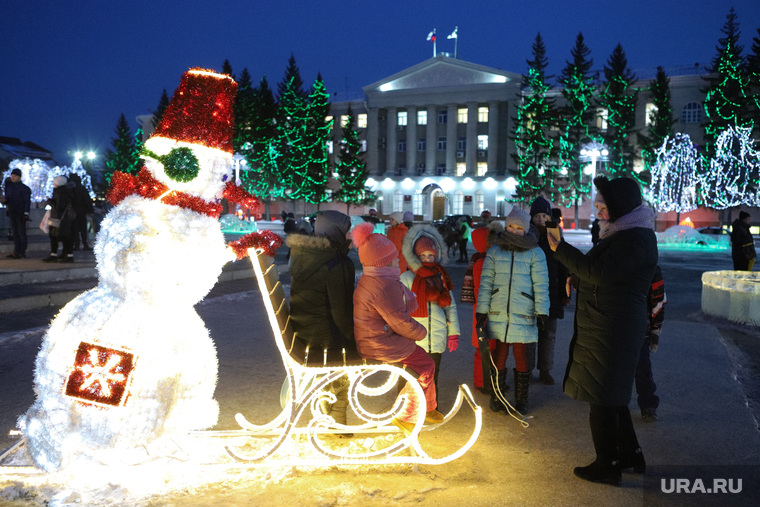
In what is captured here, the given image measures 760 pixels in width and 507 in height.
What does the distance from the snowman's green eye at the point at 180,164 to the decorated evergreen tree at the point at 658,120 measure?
176 feet

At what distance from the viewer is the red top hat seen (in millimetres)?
3752

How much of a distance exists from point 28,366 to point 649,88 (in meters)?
56.1

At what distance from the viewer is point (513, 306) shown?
525 cm

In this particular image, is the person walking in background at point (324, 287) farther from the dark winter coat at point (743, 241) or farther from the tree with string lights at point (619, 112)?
the tree with string lights at point (619, 112)

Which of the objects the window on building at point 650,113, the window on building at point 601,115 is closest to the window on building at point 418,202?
the window on building at point 601,115

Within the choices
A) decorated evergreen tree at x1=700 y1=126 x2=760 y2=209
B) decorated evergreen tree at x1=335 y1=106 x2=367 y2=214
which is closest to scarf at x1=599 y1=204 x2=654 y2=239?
decorated evergreen tree at x1=700 y1=126 x2=760 y2=209

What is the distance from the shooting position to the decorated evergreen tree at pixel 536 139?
53.3m

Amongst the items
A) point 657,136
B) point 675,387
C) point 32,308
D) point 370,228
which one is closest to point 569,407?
point 675,387

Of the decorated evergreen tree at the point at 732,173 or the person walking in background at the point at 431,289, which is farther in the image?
the decorated evergreen tree at the point at 732,173

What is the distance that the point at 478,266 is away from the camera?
5.91m

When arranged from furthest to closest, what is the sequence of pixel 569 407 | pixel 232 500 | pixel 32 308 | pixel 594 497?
1. pixel 32 308
2. pixel 569 407
3. pixel 594 497
4. pixel 232 500

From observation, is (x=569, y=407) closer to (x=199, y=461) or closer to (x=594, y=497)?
(x=594, y=497)

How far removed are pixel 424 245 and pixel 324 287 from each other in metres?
1.34

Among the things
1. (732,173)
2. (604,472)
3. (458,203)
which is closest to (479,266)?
(604,472)
